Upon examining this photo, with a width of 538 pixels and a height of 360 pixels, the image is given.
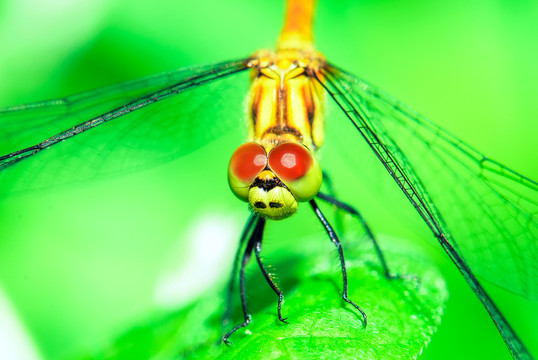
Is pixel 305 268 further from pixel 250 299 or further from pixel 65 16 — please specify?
pixel 65 16

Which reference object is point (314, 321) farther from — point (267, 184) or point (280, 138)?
point (280, 138)

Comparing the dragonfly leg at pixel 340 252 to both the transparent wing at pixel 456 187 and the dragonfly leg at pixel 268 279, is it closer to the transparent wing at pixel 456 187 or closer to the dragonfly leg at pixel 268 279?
the dragonfly leg at pixel 268 279

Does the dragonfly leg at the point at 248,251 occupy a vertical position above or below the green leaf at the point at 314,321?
above

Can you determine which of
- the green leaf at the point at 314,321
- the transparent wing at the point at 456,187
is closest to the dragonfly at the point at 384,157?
the transparent wing at the point at 456,187

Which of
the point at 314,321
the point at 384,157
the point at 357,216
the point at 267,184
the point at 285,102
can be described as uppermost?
the point at 285,102

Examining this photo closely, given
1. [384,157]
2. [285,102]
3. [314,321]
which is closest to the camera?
[314,321]

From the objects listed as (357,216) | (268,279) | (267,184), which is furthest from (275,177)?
(357,216)

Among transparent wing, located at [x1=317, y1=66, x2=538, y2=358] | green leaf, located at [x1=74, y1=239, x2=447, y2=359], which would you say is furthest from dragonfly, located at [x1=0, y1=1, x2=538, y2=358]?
green leaf, located at [x1=74, y1=239, x2=447, y2=359]
